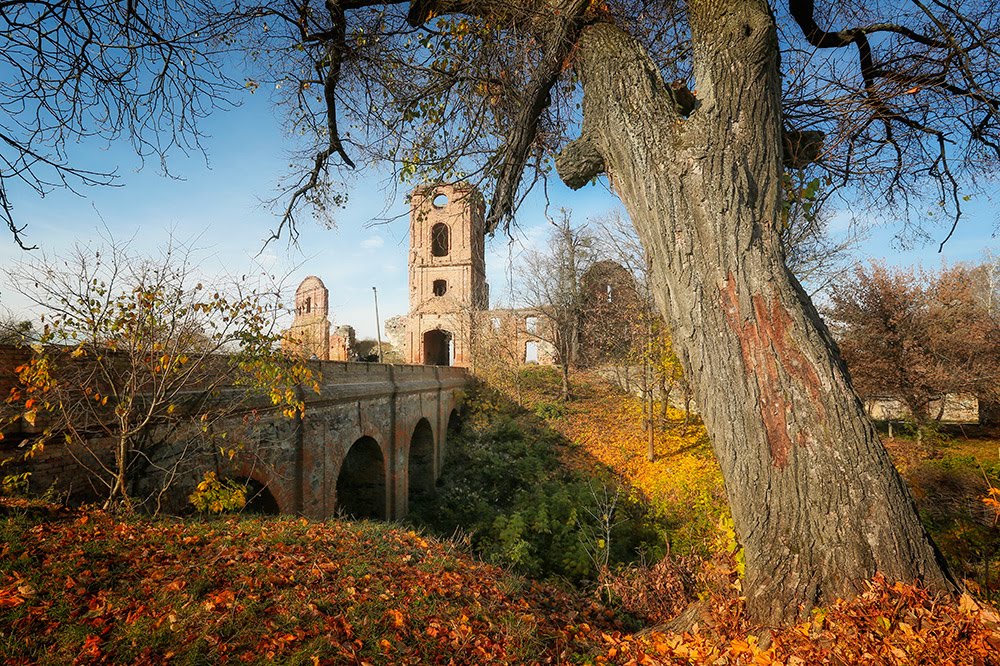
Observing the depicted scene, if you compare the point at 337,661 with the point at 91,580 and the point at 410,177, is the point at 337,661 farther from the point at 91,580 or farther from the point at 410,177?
the point at 410,177

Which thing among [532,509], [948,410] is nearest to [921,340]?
[948,410]

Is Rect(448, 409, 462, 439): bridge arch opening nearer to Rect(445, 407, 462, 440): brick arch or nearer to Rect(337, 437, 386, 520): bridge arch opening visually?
Rect(445, 407, 462, 440): brick arch

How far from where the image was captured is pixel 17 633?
226 centimetres

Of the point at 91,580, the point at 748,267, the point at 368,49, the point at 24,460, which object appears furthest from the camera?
the point at 368,49

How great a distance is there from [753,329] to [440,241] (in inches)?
966

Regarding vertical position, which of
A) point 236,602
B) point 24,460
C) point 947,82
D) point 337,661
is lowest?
point 337,661

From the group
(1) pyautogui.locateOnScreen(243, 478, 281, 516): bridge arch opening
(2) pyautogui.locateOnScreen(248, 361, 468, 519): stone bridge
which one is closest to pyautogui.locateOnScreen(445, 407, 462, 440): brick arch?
(2) pyautogui.locateOnScreen(248, 361, 468, 519): stone bridge

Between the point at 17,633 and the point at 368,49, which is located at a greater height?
the point at 368,49

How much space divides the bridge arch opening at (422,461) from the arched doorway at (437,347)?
471 inches

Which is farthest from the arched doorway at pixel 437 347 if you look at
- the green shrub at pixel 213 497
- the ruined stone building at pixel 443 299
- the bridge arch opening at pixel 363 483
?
the green shrub at pixel 213 497

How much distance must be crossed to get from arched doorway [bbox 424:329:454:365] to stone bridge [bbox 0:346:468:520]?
37.9 feet

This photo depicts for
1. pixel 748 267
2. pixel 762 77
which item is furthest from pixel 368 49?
pixel 748 267

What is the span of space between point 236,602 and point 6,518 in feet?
6.84

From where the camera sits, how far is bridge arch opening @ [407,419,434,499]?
13664 millimetres
